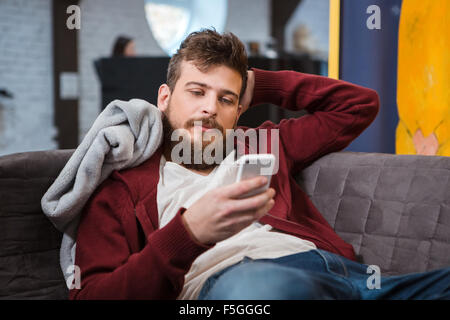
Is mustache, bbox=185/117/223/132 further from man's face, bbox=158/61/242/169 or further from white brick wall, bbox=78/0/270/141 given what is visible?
white brick wall, bbox=78/0/270/141

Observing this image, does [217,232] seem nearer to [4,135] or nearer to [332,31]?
[332,31]

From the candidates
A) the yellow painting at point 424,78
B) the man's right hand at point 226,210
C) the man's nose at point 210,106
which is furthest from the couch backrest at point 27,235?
the yellow painting at point 424,78

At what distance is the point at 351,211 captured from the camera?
4.39ft

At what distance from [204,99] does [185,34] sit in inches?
168

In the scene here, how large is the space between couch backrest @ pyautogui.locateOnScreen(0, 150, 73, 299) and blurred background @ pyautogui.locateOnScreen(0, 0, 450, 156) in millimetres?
649

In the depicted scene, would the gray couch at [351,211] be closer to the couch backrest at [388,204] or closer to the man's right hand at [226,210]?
the couch backrest at [388,204]

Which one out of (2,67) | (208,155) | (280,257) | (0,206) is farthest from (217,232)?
(2,67)

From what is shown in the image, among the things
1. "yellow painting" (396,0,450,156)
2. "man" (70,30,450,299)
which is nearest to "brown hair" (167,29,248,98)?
"man" (70,30,450,299)

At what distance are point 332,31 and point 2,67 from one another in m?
3.61

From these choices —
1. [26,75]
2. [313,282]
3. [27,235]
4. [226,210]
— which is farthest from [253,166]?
[26,75]

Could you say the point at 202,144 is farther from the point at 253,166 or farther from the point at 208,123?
the point at 253,166

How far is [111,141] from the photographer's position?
1.07 m

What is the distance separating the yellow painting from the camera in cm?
176

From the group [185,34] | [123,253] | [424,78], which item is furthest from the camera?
[185,34]
